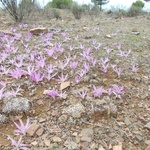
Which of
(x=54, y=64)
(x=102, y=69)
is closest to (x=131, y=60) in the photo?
(x=102, y=69)

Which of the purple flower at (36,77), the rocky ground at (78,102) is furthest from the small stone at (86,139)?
the purple flower at (36,77)

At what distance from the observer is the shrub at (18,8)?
267 inches

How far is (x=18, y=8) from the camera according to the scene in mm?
7090

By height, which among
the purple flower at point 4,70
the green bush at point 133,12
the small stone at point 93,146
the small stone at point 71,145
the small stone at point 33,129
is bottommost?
the small stone at point 93,146

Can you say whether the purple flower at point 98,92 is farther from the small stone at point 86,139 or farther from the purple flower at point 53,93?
the small stone at point 86,139

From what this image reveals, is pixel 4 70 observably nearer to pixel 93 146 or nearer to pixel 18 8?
pixel 93 146

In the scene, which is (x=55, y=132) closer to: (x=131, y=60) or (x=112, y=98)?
(x=112, y=98)

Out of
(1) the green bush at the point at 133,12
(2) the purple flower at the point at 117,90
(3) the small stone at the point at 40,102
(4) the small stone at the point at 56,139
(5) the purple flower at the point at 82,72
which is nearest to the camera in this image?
(4) the small stone at the point at 56,139

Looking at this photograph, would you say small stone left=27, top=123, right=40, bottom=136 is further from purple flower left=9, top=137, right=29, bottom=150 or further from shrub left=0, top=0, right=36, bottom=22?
shrub left=0, top=0, right=36, bottom=22

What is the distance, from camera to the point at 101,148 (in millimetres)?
1851

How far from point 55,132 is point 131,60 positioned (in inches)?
69.7

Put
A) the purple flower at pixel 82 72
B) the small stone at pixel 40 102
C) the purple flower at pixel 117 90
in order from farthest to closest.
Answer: the purple flower at pixel 82 72 < the purple flower at pixel 117 90 < the small stone at pixel 40 102

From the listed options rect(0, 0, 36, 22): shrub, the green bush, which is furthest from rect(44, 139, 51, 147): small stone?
the green bush

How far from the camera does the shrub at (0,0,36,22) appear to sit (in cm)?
677
